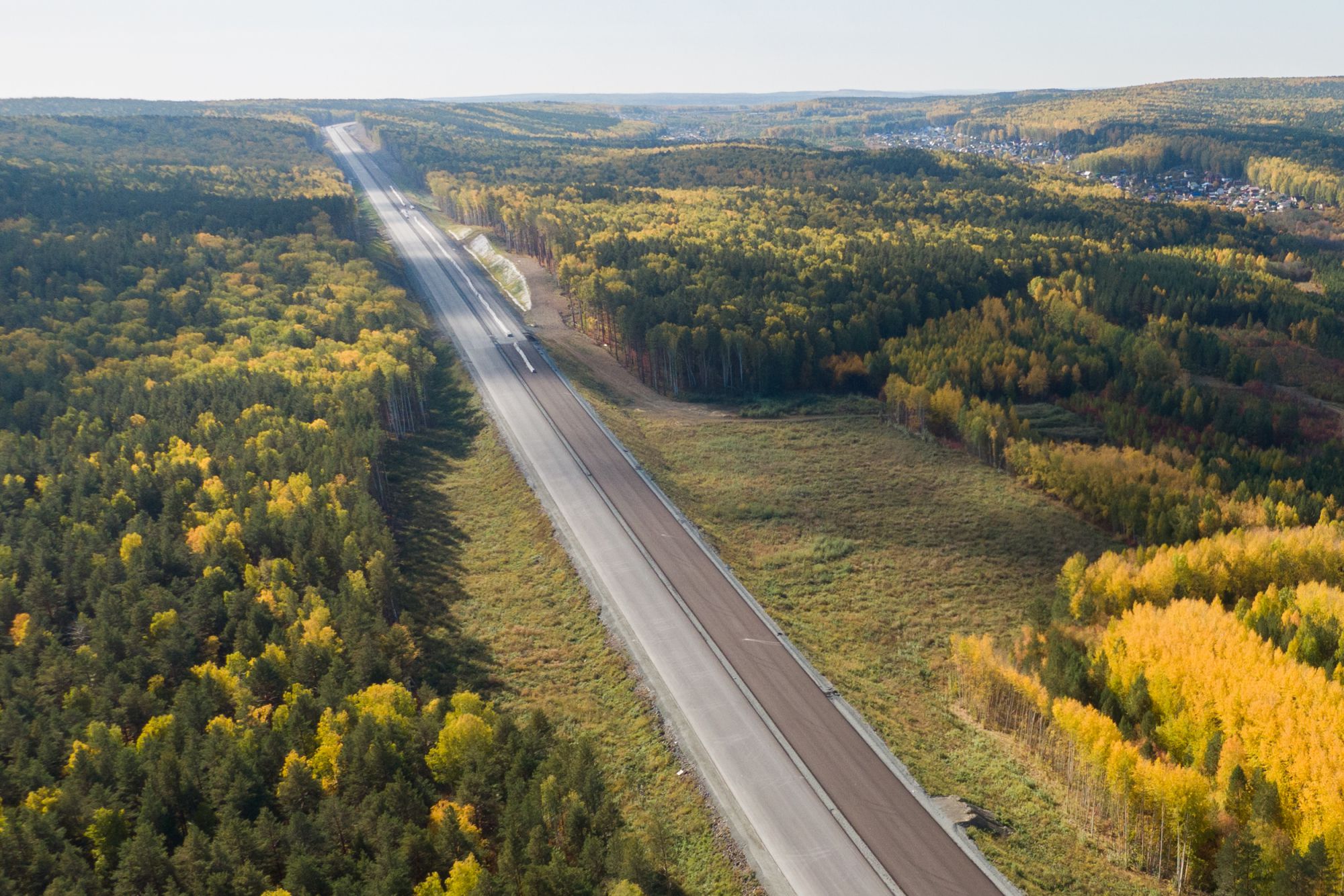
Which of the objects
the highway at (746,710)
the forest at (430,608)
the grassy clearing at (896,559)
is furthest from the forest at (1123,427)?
the highway at (746,710)

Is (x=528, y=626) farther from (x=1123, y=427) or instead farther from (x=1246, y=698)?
(x=1123, y=427)

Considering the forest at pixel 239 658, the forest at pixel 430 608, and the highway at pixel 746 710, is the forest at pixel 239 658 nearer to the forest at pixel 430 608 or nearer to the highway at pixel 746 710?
the forest at pixel 430 608

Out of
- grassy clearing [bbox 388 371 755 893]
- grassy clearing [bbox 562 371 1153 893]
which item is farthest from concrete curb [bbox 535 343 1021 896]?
grassy clearing [bbox 388 371 755 893]

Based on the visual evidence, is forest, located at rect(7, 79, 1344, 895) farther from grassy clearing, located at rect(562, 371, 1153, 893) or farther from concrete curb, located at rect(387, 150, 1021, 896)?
concrete curb, located at rect(387, 150, 1021, 896)

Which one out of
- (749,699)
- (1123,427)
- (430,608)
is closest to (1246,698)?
(749,699)

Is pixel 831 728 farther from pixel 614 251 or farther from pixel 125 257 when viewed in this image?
pixel 125 257
